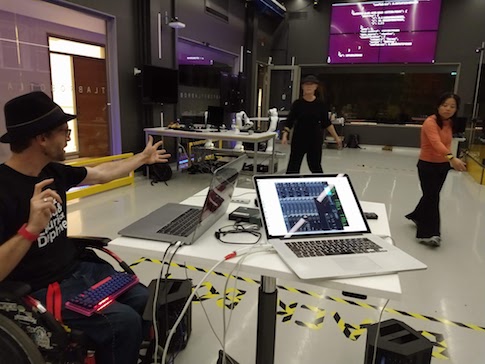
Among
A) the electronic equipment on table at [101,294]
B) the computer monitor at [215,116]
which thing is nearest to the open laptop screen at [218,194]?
the electronic equipment on table at [101,294]

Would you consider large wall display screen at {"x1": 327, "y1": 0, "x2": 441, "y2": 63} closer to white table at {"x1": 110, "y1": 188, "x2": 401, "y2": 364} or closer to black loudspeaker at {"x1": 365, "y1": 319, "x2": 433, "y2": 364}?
white table at {"x1": 110, "y1": 188, "x2": 401, "y2": 364}

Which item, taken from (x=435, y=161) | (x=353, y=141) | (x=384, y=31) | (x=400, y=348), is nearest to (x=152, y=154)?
(x=400, y=348)

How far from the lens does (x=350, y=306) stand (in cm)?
245

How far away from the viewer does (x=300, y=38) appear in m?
10.8

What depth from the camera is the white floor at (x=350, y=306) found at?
2.00 metres

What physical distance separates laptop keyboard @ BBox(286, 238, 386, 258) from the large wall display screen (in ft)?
32.1

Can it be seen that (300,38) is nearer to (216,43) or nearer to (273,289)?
(216,43)

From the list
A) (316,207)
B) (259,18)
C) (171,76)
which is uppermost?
(259,18)

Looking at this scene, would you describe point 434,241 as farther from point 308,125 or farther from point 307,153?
point 308,125

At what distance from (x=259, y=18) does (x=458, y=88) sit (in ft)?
17.7

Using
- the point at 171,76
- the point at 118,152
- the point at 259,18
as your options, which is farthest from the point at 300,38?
the point at 118,152

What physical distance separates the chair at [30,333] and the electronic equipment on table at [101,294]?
0.08 metres

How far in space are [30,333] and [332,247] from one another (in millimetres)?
1106

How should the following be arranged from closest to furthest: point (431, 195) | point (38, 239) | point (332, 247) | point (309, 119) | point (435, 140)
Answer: point (332, 247), point (38, 239), point (435, 140), point (431, 195), point (309, 119)
